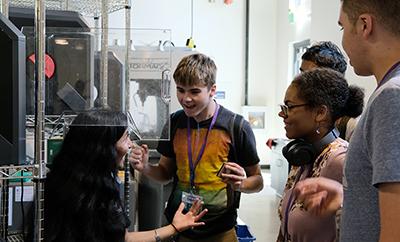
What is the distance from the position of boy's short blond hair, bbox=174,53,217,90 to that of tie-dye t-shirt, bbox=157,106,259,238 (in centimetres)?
19

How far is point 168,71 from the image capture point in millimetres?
1250

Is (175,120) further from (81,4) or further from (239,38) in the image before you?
(239,38)

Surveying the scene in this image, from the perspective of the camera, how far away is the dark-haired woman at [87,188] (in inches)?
54.3

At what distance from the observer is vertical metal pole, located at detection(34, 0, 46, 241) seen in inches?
43.7

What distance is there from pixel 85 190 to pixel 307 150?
32.6 inches

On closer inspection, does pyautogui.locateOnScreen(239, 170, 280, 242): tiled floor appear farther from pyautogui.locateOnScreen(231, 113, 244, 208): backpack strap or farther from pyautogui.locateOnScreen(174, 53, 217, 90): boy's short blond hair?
pyautogui.locateOnScreen(174, 53, 217, 90): boy's short blond hair

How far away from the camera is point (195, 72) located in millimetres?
1846

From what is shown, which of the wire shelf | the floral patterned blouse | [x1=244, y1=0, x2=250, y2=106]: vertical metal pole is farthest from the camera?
[x1=244, y1=0, x2=250, y2=106]: vertical metal pole

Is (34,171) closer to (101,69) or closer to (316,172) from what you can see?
(101,69)

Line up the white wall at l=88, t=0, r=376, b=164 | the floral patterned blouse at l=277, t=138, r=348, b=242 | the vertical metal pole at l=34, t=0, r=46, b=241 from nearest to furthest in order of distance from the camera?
the vertical metal pole at l=34, t=0, r=46, b=241 → the floral patterned blouse at l=277, t=138, r=348, b=242 → the white wall at l=88, t=0, r=376, b=164

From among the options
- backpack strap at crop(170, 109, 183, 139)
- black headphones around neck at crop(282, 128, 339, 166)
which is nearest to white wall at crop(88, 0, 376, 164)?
backpack strap at crop(170, 109, 183, 139)

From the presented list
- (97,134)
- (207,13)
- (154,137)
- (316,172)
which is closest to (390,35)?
(316,172)

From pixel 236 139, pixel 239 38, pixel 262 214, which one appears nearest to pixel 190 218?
pixel 236 139

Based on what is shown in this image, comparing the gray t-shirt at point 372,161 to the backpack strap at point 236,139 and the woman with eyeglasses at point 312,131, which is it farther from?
the backpack strap at point 236,139
